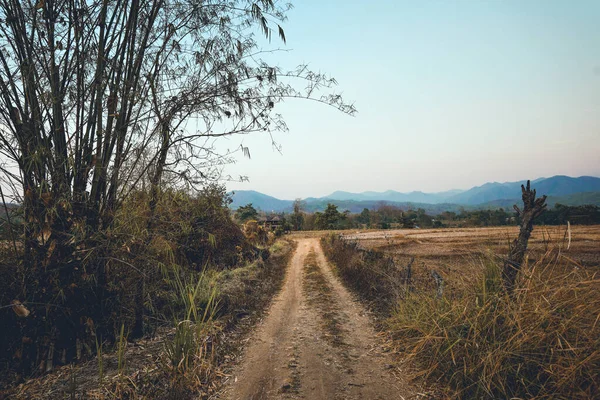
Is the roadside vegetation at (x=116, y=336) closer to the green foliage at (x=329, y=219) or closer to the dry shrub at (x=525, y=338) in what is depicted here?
the dry shrub at (x=525, y=338)

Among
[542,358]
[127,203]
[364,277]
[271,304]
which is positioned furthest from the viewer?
[364,277]

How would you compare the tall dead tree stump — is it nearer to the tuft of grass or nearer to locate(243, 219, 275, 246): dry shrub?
the tuft of grass

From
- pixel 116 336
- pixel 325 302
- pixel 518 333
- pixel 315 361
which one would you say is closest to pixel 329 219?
pixel 325 302

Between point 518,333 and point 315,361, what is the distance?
263 centimetres

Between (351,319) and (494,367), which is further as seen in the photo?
(351,319)

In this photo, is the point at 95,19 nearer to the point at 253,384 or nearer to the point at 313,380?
the point at 253,384

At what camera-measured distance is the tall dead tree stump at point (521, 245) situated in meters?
3.43

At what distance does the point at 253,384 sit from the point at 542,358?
3.24 meters

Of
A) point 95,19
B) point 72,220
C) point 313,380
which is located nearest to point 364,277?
point 313,380

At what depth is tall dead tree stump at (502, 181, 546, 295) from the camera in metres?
3.43

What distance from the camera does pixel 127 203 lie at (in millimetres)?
4180

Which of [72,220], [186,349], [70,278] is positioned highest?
[72,220]

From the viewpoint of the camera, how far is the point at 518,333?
2.93m

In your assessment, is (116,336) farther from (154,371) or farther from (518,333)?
(518,333)
